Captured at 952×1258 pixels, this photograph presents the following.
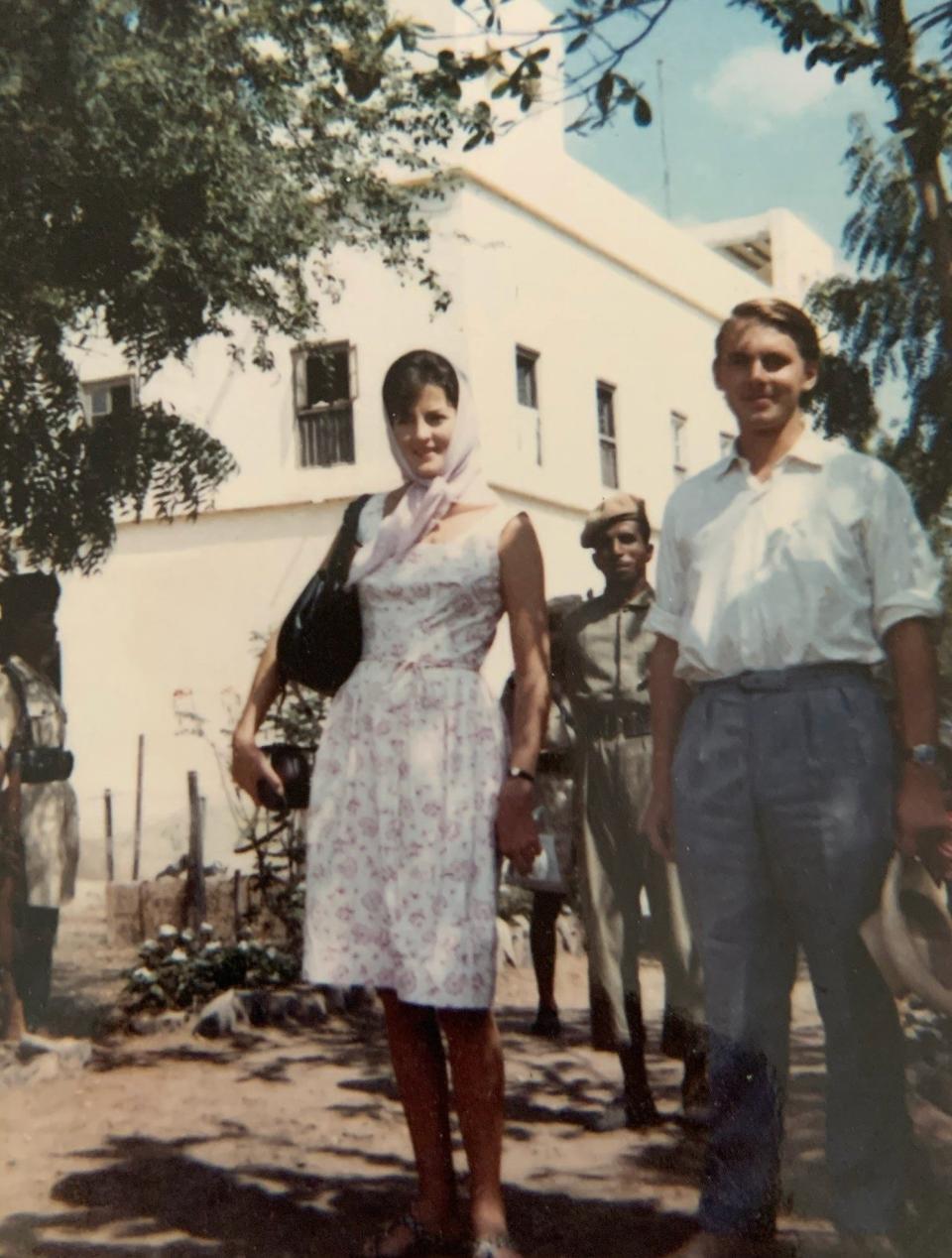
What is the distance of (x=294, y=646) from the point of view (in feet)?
9.95

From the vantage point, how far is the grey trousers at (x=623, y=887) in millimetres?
3738

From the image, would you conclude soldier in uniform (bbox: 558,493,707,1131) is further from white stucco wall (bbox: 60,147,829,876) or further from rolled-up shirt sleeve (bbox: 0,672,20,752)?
rolled-up shirt sleeve (bbox: 0,672,20,752)

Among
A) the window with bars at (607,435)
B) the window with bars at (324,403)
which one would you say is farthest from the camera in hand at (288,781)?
the window with bars at (607,435)

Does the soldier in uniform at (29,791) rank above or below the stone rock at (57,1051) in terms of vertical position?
above

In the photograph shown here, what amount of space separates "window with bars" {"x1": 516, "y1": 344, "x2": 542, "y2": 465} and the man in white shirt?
1159 mm

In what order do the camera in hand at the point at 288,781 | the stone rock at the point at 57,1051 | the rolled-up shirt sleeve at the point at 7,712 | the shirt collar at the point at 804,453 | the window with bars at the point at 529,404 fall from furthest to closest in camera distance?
the rolled-up shirt sleeve at the point at 7,712 → the stone rock at the point at 57,1051 → the window with bars at the point at 529,404 → the camera in hand at the point at 288,781 → the shirt collar at the point at 804,453

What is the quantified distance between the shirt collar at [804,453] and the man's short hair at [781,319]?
0.16 metres

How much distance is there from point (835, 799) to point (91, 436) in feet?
9.35

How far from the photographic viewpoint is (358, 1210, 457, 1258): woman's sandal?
9.18 feet

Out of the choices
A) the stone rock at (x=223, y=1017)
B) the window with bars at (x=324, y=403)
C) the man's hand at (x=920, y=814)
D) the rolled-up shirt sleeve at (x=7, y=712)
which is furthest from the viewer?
the stone rock at (x=223, y=1017)

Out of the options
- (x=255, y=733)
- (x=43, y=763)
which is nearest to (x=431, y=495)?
(x=255, y=733)

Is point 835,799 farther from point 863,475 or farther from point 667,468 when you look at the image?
point 667,468

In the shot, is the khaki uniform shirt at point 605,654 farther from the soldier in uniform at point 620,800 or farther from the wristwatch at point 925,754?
the wristwatch at point 925,754

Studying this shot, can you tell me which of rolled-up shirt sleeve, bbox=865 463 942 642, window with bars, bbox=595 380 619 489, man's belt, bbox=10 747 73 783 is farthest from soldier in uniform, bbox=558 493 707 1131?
man's belt, bbox=10 747 73 783
